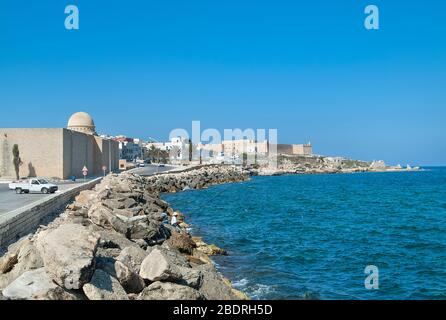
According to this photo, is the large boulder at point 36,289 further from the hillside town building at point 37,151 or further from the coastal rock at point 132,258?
the hillside town building at point 37,151

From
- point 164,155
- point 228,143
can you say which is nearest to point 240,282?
point 164,155

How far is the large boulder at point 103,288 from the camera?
6617 mm

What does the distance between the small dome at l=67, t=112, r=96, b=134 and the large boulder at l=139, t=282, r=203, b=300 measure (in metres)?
57.8

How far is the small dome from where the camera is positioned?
205 ft

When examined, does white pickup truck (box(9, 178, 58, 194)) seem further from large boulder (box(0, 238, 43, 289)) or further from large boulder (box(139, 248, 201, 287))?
large boulder (box(139, 248, 201, 287))

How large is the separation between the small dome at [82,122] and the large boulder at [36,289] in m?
57.8

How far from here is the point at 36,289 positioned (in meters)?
6.54

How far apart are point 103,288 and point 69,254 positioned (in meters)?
0.70
